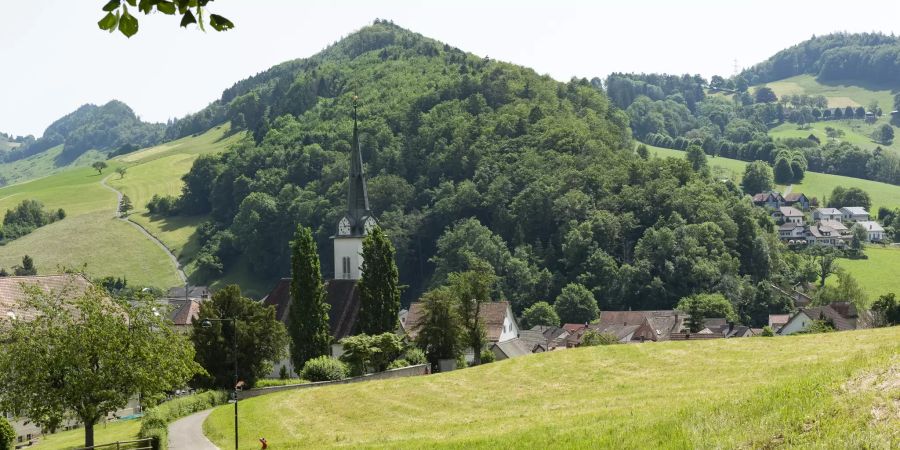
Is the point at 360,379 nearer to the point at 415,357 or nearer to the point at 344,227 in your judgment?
the point at 415,357

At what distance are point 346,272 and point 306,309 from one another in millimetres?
19263

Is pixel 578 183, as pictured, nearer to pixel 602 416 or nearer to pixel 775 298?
pixel 775 298

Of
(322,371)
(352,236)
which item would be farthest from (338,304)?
(322,371)

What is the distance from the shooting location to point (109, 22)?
35.3 ft

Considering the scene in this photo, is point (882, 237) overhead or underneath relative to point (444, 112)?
underneath

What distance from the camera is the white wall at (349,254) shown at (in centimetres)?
8825

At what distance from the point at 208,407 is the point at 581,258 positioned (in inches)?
3437

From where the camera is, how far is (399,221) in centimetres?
16262

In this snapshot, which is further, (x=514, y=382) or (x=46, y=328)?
(x=514, y=382)

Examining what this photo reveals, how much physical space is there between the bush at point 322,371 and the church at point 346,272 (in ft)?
30.1

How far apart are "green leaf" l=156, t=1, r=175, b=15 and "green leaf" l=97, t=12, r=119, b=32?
44 centimetres

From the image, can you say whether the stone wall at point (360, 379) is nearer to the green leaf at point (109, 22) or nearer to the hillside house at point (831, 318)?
the hillside house at point (831, 318)

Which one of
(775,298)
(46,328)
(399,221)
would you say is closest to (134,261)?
(399,221)

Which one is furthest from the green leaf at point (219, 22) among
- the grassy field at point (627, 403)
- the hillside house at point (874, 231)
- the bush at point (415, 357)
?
the hillside house at point (874, 231)
